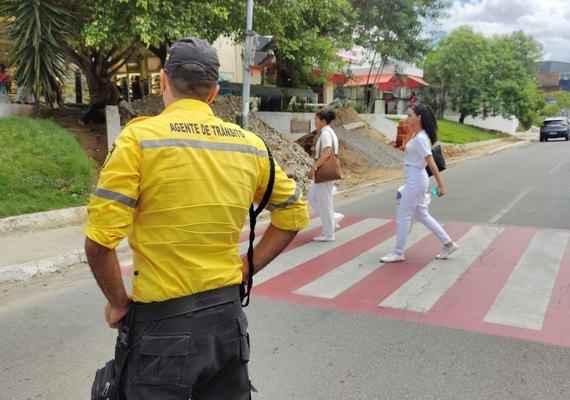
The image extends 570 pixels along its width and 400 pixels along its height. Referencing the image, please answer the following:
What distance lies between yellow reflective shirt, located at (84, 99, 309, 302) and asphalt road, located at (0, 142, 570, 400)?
1.79 metres

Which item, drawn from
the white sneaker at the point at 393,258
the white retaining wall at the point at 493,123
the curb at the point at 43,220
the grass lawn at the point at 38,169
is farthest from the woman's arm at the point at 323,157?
the white retaining wall at the point at 493,123

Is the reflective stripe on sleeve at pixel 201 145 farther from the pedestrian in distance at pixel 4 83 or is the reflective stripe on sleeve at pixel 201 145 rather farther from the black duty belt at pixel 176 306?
the pedestrian in distance at pixel 4 83

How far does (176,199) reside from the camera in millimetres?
1741

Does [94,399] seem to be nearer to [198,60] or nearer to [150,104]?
[198,60]

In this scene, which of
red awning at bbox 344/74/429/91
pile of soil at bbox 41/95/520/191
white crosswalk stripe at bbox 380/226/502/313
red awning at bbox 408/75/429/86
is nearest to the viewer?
white crosswalk stripe at bbox 380/226/502/313

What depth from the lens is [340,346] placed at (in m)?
3.99

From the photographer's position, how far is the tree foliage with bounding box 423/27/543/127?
3306cm

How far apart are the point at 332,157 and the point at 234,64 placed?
20.4m

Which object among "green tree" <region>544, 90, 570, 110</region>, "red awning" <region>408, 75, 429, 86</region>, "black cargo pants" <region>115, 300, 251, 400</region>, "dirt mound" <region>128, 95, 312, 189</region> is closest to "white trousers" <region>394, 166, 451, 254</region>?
"black cargo pants" <region>115, 300, 251, 400</region>

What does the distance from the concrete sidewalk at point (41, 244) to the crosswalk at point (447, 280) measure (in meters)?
2.32

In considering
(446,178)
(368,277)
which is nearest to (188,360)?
(368,277)

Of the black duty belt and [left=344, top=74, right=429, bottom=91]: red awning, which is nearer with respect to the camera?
the black duty belt

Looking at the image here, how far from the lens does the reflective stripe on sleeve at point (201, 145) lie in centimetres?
170

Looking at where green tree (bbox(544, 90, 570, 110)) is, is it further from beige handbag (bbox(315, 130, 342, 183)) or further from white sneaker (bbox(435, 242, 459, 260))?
white sneaker (bbox(435, 242, 459, 260))
